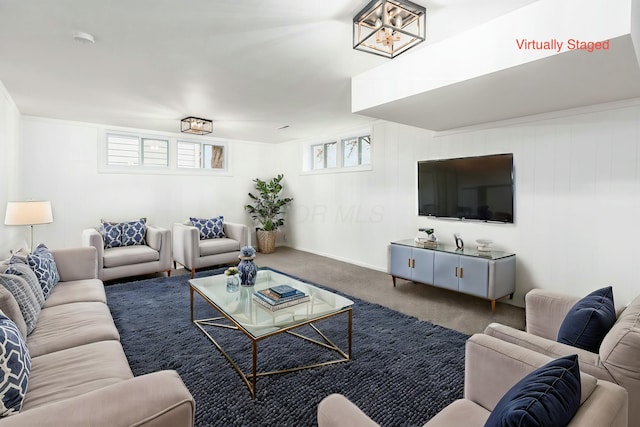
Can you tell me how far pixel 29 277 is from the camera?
7.17 ft

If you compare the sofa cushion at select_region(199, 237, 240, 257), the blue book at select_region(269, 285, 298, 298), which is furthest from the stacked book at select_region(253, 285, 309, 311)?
the sofa cushion at select_region(199, 237, 240, 257)

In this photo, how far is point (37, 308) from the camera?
209 centimetres

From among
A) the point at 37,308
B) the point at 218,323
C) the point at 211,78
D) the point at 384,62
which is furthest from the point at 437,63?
the point at 37,308

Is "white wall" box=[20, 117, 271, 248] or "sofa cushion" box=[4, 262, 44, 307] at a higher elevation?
"white wall" box=[20, 117, 271, 248]

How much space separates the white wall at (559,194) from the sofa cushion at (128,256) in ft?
11.2

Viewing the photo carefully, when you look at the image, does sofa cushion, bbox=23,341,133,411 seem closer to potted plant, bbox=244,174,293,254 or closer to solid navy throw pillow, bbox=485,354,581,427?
solid navy throw pillow, bbox=485,354,581,427

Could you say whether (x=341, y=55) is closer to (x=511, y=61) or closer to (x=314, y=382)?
(x=511, y=61)

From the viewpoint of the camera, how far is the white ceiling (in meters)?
2.00

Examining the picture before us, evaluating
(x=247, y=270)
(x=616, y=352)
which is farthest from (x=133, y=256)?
(x=616, y=352)

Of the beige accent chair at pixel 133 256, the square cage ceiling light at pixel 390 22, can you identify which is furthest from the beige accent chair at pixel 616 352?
the beige accent chair at pixel 133 256

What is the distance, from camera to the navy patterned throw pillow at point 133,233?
4.69 meters

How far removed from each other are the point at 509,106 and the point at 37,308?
13.0 feet

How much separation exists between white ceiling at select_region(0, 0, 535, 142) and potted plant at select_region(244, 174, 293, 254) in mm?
2457

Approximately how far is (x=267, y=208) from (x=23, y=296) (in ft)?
16.4
